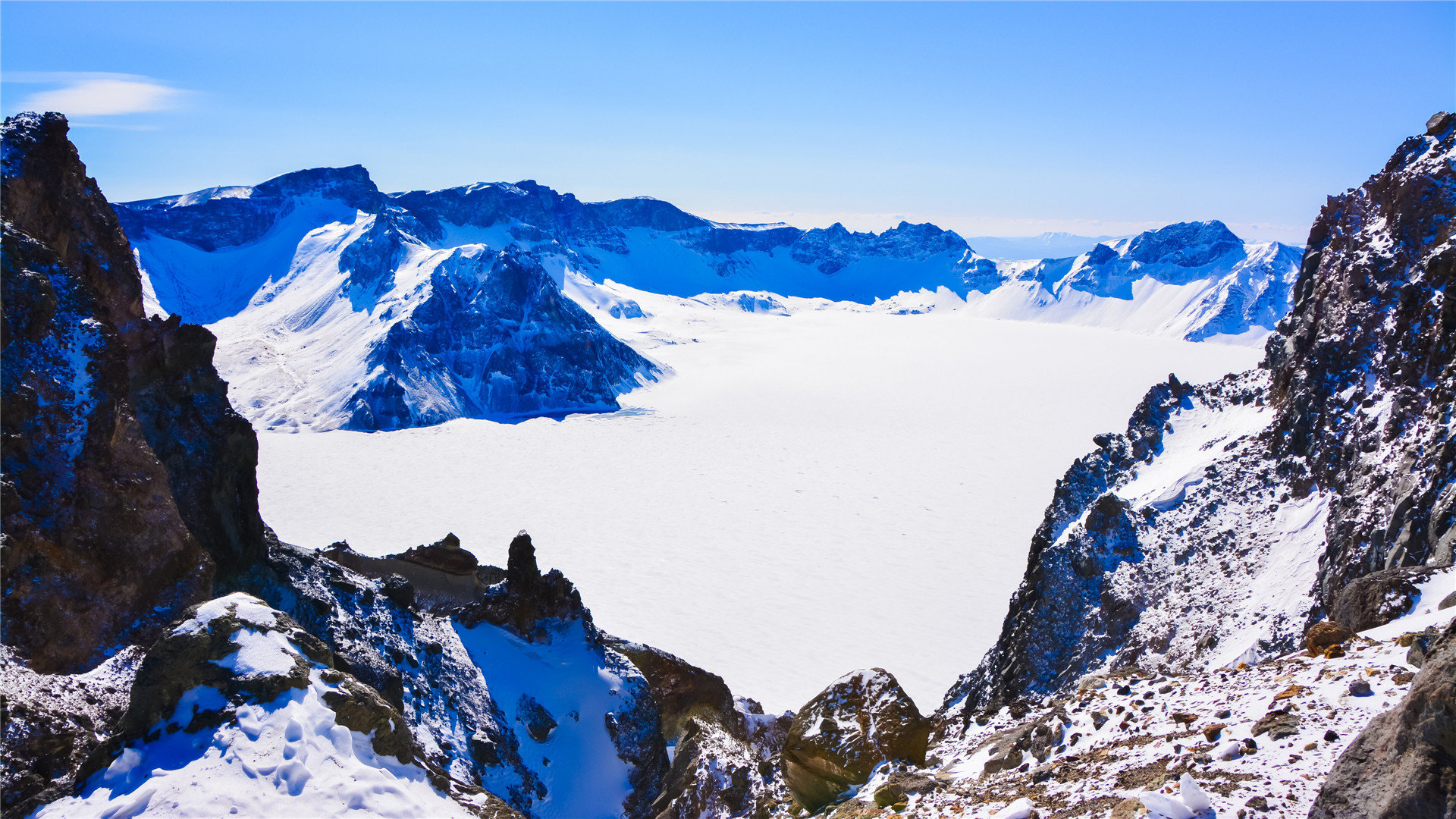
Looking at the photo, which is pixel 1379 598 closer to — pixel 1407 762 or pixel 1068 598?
pixel 1407 762

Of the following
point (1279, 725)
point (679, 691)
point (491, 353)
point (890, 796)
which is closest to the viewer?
point (1279, 725)

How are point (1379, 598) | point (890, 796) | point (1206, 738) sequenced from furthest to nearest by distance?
point (1379, 598) → point (890, 796) → point (1206, 738)

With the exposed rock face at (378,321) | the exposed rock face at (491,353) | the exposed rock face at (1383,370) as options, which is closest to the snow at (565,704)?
the exposed rock face at (1383,370)

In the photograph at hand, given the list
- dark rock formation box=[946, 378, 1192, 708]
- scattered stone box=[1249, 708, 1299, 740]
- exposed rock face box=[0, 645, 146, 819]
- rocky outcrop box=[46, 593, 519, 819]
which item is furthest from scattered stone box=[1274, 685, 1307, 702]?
exposed rock face box=[0, 645, 146, 819]

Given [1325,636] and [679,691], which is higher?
[1325,636]

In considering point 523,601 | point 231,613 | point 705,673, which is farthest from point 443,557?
point 231,613

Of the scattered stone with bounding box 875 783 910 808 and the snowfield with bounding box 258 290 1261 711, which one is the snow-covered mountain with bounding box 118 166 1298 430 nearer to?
the snowfield with bounding box 258 290 1261 711

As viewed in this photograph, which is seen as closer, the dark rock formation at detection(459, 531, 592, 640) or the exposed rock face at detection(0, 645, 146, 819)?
the exposed rock face at detection(0, 645, 146, 819)

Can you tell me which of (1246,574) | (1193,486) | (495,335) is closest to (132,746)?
(1246,574)

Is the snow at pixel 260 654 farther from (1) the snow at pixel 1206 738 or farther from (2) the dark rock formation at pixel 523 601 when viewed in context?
(2) the dark rock formation at pixel 523 601
